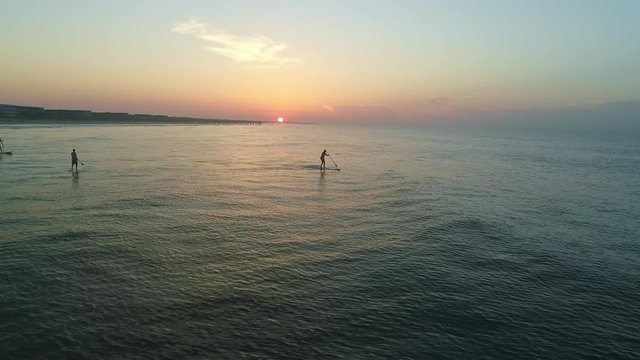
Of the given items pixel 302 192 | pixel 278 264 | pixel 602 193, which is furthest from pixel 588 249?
pixel 602 193

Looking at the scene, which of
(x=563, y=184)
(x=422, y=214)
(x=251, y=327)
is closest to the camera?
(x=251, y=327)

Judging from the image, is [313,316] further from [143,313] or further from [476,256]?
[476,256]

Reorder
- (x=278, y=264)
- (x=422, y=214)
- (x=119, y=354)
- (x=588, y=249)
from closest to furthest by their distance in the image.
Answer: (x=119, y=354)
(x=278, y=264)
(x=588, y=249)
(x=422, y=214)

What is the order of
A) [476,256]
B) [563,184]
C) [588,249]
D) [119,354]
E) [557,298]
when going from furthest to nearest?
1. [563,184]
2. [588,249]
3. [476,256]
4. [557,298]
5. [119,354]

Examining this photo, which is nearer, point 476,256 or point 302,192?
point 476,256

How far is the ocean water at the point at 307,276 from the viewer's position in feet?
46.7

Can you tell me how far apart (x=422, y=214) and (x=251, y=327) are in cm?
2178

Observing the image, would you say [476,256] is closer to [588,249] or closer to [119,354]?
[588,249]

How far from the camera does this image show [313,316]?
1592 centimetres

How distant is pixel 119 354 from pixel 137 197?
2504cm

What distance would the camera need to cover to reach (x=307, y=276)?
65.0ft

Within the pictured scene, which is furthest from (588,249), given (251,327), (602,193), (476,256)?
(602,193)

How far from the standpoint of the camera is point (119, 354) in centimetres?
1289

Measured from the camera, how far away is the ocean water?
1423 cm
